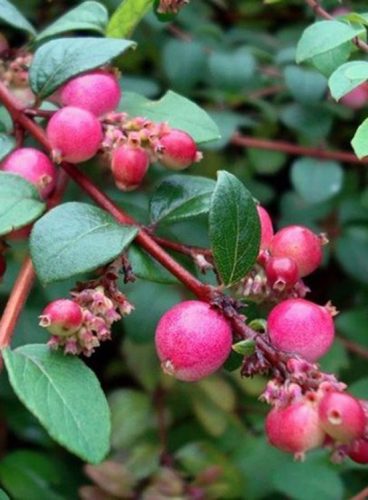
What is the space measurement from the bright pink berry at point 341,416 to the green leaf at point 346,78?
341mm

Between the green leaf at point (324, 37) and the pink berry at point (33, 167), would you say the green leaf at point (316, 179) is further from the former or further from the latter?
the pink berry at point (33, 167)

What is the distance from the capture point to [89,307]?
0.80 meters

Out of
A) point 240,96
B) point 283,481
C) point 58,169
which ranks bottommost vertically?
point 283,481

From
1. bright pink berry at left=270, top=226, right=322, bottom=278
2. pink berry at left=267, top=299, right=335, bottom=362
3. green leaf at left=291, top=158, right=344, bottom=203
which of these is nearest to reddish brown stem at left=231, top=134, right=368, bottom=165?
green leaf at left=291, top=158, right=344, bottom=203

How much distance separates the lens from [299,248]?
86cm

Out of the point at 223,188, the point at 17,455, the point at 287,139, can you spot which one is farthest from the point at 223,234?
the point at 287,139

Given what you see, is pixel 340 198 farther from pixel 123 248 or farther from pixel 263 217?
pixel 123 248

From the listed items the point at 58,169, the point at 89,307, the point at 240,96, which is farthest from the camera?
the point at 240,96

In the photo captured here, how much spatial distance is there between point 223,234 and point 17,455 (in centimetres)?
75

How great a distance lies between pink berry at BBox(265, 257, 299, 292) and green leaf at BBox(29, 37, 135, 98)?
33 centimetres

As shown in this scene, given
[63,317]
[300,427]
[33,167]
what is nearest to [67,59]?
[33,167]

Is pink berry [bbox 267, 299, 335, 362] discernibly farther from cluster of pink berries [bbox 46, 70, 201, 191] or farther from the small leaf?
the small leaf

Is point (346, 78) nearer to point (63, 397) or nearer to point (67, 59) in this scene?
point (67, 59)

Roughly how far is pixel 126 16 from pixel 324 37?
0.83 feet
